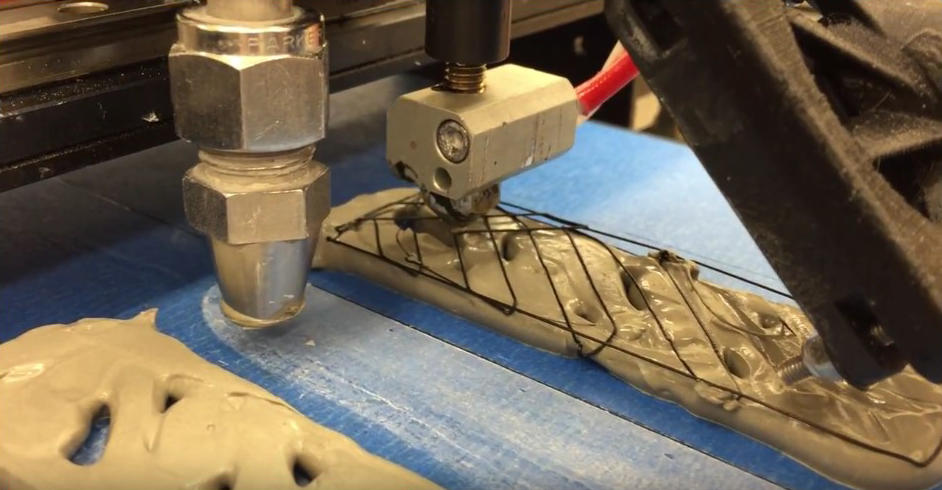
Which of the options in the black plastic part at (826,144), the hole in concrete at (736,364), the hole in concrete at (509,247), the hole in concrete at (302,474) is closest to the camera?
the black plastic part at (826,144)

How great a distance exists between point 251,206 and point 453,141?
16 cm

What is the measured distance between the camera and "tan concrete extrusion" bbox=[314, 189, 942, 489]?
57cm


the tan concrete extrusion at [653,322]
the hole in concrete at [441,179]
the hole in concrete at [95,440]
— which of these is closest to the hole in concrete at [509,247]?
the tan concrete extrusion at [653,322]

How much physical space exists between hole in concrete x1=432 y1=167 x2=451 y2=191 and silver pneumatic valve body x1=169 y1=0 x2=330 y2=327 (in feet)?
0.32

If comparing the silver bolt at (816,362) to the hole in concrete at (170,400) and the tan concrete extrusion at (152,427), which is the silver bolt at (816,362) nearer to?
the tan concrete extrusion at (152,427)

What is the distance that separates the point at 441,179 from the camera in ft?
2.20

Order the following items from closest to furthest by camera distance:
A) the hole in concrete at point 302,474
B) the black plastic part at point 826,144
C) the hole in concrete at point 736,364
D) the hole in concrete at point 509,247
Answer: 1. the black plastic part at point 826,144
2. the hole in concrete at point 302,474
3. the hole in concrete at point 736,364
4. the hole in concrete at point 509,247

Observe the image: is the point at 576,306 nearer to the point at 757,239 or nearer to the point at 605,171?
the point at 757,239

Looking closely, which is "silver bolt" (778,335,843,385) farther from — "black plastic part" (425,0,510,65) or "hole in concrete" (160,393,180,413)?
"hole in concrete" (160,393,180,413)

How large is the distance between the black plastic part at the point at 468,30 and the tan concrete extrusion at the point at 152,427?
0.27 metres

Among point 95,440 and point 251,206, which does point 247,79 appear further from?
point 95,440

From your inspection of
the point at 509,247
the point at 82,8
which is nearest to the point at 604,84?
the point at 509,247

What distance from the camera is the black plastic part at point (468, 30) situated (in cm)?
62

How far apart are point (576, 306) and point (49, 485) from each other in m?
0.38
